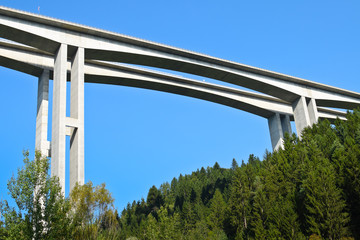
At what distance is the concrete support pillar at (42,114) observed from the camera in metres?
Answer: 28.7

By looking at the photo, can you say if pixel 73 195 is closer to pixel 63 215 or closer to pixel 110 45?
pixel 63 215

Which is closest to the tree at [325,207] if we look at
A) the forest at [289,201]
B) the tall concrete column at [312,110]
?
the forest at [289,201]

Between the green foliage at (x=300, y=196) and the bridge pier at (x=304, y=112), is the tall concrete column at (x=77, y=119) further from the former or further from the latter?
the bridge pier at (x=304, y=112)

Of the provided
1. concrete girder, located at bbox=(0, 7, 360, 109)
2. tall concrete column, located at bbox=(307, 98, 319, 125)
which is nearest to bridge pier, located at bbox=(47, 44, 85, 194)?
concrete girder, located at bbox=(0, 7, 360, 109)

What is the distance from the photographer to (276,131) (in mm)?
44406

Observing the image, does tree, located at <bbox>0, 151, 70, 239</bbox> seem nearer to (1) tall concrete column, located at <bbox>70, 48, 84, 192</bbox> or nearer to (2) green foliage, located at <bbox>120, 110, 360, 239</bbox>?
(1) tall concrete column, located at <bbox>70, 48, 84, 192</bbox>

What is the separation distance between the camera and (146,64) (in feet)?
110

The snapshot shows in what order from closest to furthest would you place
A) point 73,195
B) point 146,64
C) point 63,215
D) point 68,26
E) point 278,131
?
1. point 63,215
2. point 73,195
3. point 68,26
4. point 146,64
5. point 278,131

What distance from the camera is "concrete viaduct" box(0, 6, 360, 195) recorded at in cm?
2745

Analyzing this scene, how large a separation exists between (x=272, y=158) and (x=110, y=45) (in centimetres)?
2055

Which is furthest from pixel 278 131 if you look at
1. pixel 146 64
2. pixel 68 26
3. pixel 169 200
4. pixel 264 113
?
pixel 169 200

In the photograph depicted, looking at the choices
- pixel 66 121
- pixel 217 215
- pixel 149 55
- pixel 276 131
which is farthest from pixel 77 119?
pixel 217 215

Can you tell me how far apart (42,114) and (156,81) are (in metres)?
10.7

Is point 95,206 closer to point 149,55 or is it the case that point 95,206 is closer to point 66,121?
point 66,121
